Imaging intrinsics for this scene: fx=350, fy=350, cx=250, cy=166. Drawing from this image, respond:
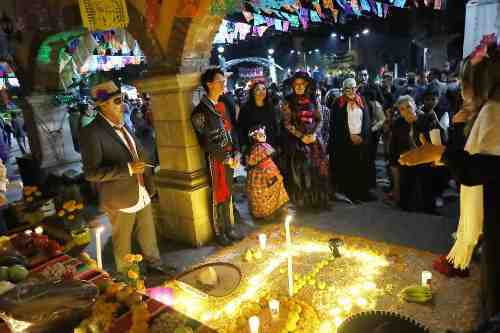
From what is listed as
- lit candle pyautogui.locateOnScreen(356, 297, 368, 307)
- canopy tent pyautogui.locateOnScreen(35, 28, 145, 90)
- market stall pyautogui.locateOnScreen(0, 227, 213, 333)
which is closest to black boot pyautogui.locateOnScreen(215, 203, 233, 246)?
lit candle pyautogui.locateOnScreen(356, 297, 368, 307)

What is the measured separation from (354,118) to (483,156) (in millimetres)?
3407

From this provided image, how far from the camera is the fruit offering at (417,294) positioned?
9.14 ft

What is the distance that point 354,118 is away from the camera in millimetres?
5125

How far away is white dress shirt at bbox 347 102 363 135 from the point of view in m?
5.09

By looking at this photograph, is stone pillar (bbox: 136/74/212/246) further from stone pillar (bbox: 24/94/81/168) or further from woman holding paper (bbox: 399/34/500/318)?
stone pillar (bbox: 24/94/81/168)

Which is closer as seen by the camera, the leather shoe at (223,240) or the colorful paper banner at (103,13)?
the colorful paper banner at (103,13)

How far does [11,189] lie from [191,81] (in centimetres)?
672

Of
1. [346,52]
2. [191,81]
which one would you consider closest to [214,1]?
[191,81]

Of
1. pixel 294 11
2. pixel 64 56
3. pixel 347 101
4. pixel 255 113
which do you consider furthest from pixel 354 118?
pixel 294 11

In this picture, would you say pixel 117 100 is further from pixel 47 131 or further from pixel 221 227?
pixel 47 131

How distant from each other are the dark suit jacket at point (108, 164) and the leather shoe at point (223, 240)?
1337 millimetres

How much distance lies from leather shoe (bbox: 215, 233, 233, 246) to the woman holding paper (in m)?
2.60

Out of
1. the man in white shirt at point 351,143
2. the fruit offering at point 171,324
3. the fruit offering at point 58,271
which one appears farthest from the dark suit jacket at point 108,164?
the man in white shirt at point 351,143

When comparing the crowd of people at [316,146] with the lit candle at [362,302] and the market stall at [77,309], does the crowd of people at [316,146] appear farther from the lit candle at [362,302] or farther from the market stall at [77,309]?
the market stall at [77,309]
